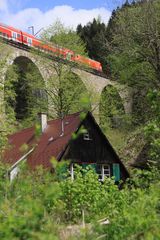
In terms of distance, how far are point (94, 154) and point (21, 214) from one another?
1778 centimetres

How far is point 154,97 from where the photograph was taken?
6.75 m

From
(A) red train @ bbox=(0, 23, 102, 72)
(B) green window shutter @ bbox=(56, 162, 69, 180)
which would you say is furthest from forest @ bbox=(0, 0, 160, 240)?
(A) red train @ bbox=(0, 23, 102, 72)

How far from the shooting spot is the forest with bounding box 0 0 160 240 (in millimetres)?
3939

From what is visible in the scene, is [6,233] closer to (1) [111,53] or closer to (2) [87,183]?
(2) [87,183]

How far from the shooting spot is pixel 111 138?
31.7 meters

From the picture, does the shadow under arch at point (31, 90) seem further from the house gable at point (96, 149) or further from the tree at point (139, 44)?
the house gable at point (96, 149)

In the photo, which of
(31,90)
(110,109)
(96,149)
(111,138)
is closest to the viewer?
(96,149)

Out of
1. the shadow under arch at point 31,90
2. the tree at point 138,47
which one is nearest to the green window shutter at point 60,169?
the tree at point 138,47

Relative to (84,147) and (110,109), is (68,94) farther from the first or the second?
(84,147)

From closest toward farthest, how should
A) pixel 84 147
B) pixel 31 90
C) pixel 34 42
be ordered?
pixel 84 147, pixel 31 90, pixel 34 42

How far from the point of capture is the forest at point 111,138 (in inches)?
155

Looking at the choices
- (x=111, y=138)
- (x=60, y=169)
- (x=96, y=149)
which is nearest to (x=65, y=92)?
(x=111, y=138)

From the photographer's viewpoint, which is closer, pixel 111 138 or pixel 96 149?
pixel 96 149

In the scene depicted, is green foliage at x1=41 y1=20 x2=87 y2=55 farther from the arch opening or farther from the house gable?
the house gable
